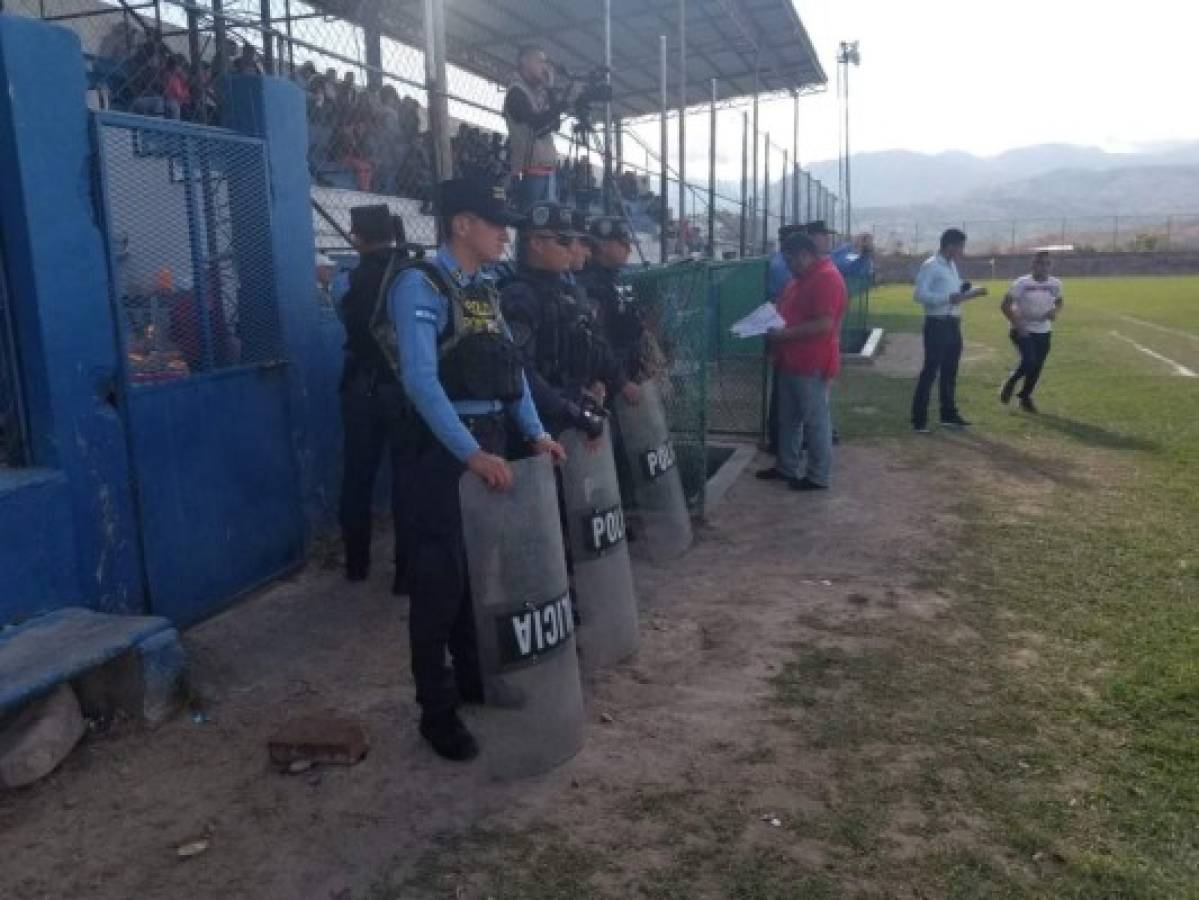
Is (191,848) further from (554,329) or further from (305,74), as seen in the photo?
(305,74)

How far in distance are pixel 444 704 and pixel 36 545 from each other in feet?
5.79

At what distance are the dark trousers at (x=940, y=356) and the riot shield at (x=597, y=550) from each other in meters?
5.96

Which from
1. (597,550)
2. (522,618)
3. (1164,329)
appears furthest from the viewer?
(1164,329)

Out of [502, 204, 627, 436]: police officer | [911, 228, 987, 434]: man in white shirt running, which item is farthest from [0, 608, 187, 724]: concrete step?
[911, 228, 987, 434]: man in white shirt running

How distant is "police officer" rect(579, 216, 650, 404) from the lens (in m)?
5.38

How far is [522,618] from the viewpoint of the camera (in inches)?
126

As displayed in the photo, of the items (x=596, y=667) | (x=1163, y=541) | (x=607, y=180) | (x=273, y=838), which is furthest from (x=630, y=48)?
(x=273, y=838)

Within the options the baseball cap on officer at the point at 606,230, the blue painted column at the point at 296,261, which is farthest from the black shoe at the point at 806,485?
the blue painted column at the point at 296,261

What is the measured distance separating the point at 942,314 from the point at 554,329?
19.5 ft

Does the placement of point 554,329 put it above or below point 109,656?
above

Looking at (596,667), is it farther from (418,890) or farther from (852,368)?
(852,368)

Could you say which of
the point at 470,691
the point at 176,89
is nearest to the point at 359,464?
the point at 470,691

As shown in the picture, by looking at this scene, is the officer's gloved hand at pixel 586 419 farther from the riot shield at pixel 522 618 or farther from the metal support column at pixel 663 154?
the metal support column at pixel 663 154

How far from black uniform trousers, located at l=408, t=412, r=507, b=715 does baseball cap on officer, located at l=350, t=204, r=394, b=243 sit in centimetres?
181
